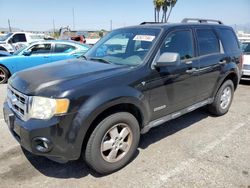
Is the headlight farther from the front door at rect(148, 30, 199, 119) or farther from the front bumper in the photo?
the front door at rect(148, 30, 199, 119)

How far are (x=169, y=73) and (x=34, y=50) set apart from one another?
6.45 meters

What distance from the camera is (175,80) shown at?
3.86 m

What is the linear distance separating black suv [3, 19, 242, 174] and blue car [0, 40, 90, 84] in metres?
4.86

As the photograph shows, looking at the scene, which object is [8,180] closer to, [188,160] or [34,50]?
[188,160]

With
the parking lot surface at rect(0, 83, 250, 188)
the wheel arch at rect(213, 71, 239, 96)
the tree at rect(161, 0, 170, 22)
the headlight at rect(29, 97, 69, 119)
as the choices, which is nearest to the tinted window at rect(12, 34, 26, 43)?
the parking lot surface at rect(0, 83, 250, 188)

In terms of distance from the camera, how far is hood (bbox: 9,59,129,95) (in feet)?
9.49

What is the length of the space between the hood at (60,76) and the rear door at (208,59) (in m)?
1.65

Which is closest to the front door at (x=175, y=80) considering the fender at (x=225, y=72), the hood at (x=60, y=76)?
the hood at (x=60, y=76)

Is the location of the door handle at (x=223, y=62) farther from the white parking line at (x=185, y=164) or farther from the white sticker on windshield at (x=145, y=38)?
the white sticker on windshield at (x=145, y=38)

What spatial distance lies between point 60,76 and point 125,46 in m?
1.32

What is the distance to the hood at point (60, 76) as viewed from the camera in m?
2.89

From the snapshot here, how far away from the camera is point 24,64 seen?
8.67 metres

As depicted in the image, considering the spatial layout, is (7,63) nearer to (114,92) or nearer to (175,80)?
(175,80)

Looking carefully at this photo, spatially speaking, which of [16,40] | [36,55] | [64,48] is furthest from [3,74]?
[16,40]
